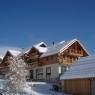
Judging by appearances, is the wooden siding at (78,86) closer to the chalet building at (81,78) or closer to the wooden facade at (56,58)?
the chalet building at (81,78)

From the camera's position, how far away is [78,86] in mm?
47531

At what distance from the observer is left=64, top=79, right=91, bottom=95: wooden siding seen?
45562 millimetres

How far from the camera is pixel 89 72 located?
4588 centimetres

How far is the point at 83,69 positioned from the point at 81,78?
247 cm

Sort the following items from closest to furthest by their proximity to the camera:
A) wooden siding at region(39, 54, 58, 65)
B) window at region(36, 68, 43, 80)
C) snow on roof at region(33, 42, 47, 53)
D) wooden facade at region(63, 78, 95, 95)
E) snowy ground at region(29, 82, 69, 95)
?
wooden facade at region(63, 78, 95, 95) → snowy ground at region(29, 82, 69, 95) → wooden siding at region(39, 54, 58, 65) → window at region(36, 68, 43, 80) → snow on roof at region(33, 42, 47, 53)

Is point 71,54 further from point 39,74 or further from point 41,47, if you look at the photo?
point 41,47

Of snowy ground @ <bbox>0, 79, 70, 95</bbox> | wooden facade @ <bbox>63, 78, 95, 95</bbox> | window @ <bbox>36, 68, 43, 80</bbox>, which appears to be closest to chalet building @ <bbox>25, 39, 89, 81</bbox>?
window @ <bbox>36, 68, 43, 80</bbox>

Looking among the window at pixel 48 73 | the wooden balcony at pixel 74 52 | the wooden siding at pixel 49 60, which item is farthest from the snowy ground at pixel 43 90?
the wooden balcony at pixel 74 52

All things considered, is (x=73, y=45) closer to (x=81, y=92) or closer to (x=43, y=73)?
(x=43, y=73)

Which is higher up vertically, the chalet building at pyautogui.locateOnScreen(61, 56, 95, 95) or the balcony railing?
the balcony railing

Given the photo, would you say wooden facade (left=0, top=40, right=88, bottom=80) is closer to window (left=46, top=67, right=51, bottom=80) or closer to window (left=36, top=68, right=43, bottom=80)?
window (left=46, top=67, right=51, bottom=80)

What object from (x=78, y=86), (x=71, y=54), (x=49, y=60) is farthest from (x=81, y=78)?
(x=49, y=60)

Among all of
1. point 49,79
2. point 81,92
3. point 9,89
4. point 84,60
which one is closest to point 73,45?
point 49,79

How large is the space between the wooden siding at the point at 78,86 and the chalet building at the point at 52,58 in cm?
1156
